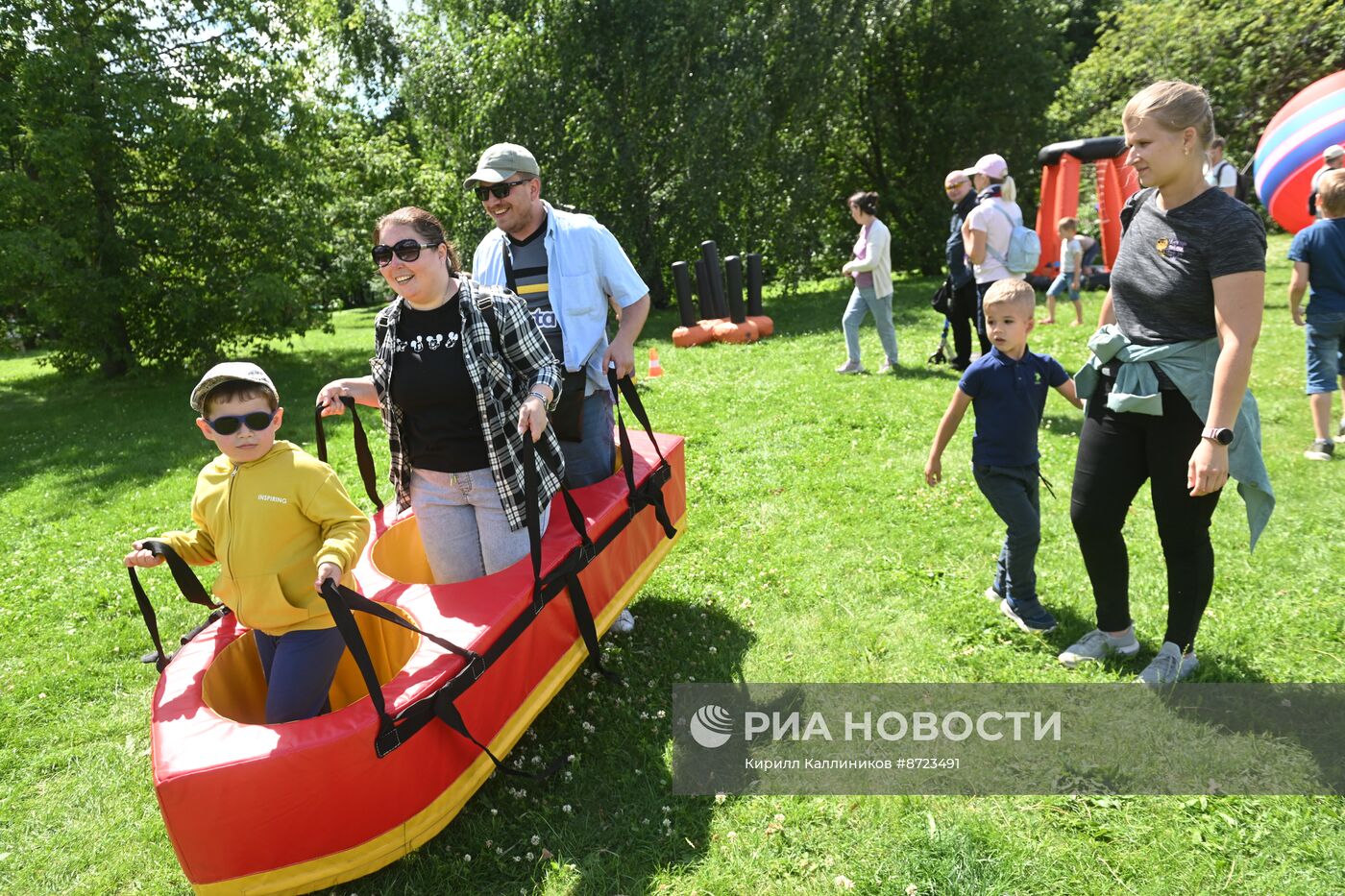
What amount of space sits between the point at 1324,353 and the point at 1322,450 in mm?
698

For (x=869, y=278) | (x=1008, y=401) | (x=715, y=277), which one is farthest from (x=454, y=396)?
(x=715, y=277)

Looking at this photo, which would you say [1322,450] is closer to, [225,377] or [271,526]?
[271,526]

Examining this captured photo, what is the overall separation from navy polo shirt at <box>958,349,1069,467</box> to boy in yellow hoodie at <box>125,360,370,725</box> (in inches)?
109

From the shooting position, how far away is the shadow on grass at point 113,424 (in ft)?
26.6

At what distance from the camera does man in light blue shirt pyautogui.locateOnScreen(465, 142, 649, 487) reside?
3641 millimetres

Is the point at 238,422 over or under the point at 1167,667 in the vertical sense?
over

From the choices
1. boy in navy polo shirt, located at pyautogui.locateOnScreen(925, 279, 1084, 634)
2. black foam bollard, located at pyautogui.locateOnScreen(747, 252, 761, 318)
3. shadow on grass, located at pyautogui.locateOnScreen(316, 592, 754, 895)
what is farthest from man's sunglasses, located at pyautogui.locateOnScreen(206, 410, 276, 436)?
black foam bollard, located at pyautogui.locateOnScreen(747, 252, 761, 318)

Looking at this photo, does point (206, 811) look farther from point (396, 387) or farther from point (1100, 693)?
point (1100, 693)

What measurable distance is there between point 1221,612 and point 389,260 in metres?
4.11

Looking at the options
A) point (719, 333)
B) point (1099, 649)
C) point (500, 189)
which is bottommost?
point (1099, 649)

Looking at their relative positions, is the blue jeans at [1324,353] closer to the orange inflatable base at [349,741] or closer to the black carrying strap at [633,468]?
the black carrying strap at [633,468]

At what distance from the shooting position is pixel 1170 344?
288 cm

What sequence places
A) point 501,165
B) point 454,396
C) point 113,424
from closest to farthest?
point 454,396 < point 501,165 < point 113,424

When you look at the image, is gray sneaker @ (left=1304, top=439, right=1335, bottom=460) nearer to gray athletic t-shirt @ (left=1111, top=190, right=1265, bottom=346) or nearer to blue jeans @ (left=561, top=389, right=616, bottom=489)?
gray athletic t-shirt @ (left=1111, top=190, right=1265, bottom=346)
